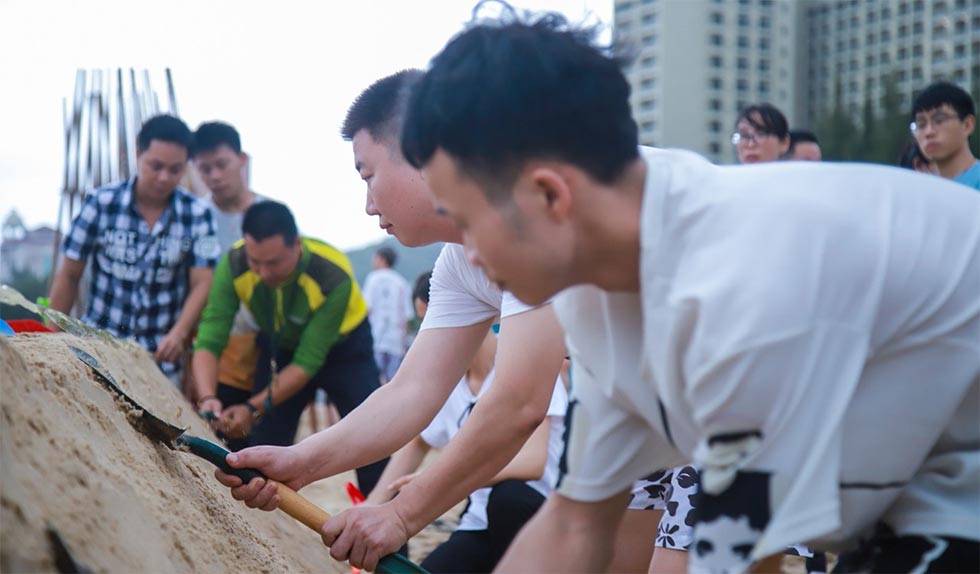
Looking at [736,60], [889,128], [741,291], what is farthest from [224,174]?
[736,60]

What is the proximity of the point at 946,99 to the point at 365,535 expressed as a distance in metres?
3.10

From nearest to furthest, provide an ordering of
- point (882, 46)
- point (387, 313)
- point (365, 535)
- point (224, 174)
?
point (365, 535), point (224, 174), point (387, 313), point (882, 46)

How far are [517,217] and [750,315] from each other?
29cm

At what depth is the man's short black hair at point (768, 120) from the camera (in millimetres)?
4617

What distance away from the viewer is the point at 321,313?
14.0ft

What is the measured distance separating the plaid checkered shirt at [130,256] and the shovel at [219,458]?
6.62 feet

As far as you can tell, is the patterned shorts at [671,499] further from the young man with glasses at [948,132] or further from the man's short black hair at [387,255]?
the man's short black hair at [387,255]

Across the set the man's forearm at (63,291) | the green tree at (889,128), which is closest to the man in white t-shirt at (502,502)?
the man's forearm at (63,291)

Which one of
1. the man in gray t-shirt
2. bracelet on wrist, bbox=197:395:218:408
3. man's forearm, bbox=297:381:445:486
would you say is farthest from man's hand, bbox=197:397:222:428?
man's forearm, bbox=297:381:445:486

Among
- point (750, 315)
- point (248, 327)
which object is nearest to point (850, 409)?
point (750, 315)

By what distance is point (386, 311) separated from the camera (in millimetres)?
9180

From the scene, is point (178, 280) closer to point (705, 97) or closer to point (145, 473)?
point (145, 473)

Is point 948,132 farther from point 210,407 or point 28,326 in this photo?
point 28,326

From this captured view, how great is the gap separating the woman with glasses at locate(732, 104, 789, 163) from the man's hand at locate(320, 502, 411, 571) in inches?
120
